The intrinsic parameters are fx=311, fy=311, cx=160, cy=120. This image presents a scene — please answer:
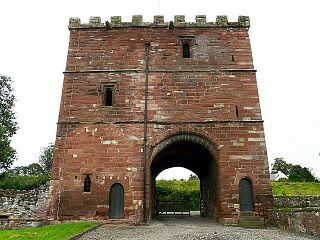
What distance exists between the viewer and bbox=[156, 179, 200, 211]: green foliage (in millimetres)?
25062

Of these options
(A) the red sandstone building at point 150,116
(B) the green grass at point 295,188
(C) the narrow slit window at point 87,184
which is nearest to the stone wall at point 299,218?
(A) the red sandstone building at point 150,116

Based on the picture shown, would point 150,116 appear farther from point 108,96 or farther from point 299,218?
point 299,218

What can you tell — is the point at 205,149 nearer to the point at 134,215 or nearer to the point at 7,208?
the point at 134,215

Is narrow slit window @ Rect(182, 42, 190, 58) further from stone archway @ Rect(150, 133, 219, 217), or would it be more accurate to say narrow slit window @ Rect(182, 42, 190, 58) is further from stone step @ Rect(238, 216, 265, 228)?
stone step @ Rect(238, 216, 265, 228)

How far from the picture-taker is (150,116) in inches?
560

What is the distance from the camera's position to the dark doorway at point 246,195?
13.0 metres

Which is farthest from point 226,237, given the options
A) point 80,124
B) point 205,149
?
point 80,124

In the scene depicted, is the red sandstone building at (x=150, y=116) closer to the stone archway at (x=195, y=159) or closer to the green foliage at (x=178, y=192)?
the stone archway at (x=195, y=159)

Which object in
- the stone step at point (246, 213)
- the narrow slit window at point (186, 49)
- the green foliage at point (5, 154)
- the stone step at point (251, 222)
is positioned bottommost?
the stone step at point (251, 222)

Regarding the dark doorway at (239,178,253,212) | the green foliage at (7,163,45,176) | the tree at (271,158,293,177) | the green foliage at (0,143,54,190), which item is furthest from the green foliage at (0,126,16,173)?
the tree at (271,158,293,177)

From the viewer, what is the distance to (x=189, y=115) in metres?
14.2

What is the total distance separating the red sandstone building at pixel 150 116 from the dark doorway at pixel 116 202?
0.13 feet

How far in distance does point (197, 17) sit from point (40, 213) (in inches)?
502

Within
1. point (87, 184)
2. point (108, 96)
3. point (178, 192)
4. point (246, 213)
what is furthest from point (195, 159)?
point (178, 192)
